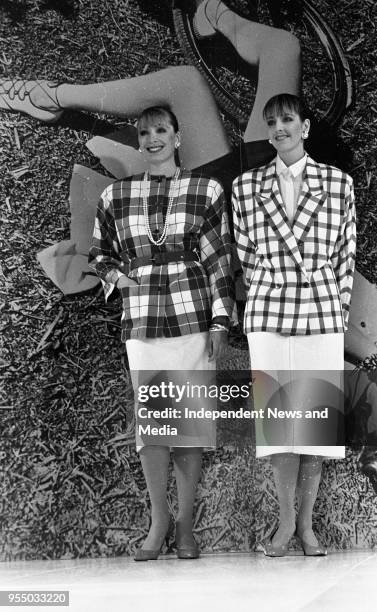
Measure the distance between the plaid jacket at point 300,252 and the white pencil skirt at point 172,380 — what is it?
14cm

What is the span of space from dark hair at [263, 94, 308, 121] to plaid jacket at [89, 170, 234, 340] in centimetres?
23

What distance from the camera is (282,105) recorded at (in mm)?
2184

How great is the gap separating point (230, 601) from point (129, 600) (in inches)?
8.3

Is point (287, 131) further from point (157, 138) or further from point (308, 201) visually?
point (157, 138)

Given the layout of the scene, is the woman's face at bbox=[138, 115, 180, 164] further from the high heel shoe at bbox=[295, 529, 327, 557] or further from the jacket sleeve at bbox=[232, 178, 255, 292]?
the high heel shoe at bbox=[295, 529, 327, 557]

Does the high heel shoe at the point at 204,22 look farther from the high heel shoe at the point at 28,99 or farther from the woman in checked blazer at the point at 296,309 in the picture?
the high heel shoe at the point at 28,99

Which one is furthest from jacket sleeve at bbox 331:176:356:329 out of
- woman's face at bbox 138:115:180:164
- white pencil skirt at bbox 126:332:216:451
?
woman's face at bbox 138:115:180:164

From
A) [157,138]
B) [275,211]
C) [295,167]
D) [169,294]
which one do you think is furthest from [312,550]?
[157,138]

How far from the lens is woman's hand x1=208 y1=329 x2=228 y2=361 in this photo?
7.05 ft

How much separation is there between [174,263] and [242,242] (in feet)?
0.60

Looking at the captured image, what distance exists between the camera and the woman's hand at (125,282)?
2.18m

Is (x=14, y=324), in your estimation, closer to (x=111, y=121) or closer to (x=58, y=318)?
(x=58, y=318)

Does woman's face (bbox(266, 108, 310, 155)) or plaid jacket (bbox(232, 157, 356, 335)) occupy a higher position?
woman's face (bbox(266, 108, 310, 155))

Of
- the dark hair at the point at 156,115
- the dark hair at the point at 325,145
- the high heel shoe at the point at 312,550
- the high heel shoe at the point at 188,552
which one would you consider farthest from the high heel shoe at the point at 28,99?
the high heel shoe at the point at 312,550
